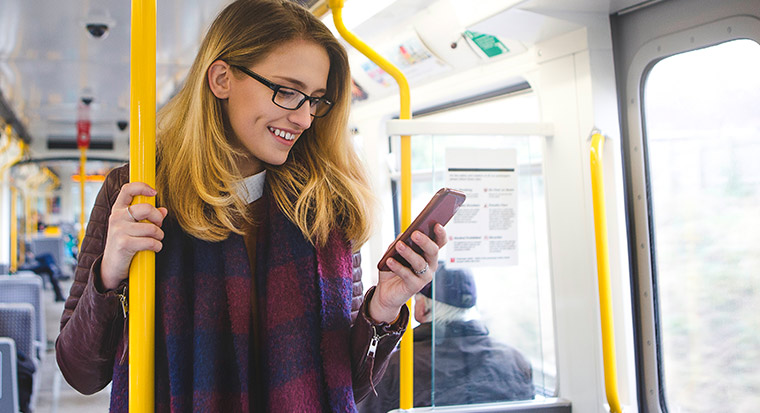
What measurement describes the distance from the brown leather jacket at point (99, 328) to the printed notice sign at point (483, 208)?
41.1 inches

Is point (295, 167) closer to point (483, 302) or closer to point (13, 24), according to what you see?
point (483, 302)

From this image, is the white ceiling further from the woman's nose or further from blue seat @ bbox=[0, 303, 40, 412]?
blue seat @ bbox=[0, 303, 40, 412]

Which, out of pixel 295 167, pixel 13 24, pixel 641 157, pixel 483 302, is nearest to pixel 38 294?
pixel 13 24

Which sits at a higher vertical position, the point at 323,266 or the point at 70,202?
the point at 70,202

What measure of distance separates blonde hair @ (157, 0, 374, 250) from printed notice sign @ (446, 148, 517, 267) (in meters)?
0.91

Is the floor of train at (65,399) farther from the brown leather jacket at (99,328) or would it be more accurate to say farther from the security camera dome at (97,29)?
the brown leather jacket at (99,328)

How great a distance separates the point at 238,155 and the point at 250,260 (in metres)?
0.24

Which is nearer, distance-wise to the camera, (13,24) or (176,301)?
(176,301)

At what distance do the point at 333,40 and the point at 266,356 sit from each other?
2.45 ft

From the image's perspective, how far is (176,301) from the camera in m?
1.18

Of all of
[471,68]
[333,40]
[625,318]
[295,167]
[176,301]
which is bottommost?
[625,318]

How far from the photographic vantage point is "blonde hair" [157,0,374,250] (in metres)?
1.26

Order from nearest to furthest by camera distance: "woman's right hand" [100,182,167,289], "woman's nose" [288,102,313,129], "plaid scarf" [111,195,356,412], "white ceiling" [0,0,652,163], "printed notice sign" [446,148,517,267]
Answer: "woman's right hand" [100,182,167,289] → "plaid scarf" [111,195,356,412] → "woman's nose" [288,102,313,129] → "printed notice sign" [446,148,517,267] → "white ceiling" [0,0,652,163]

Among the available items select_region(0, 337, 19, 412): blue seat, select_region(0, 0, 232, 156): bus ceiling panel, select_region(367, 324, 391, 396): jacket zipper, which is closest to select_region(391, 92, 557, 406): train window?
select_region(367, 324, 391, 396): jacket zipper
